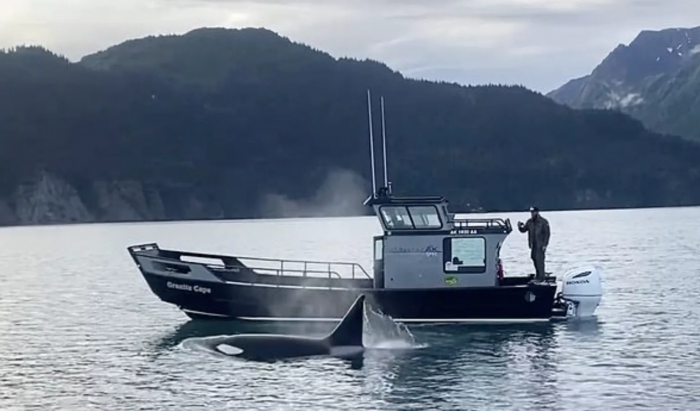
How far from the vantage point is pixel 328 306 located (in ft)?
114

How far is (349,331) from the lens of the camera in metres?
29.7

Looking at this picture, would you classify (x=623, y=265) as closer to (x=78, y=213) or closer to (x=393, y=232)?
(x=393, y=232)

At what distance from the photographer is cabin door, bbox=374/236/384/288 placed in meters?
34.3

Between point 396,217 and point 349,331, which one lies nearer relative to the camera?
Result: point 349,331

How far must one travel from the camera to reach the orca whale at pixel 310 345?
2934 centimetres

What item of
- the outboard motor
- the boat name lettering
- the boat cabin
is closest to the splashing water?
the boat cabin

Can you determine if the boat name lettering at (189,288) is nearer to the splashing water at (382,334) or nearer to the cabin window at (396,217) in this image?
the cabin window at (396,217)

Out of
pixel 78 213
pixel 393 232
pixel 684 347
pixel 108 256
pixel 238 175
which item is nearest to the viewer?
pixel 684 347

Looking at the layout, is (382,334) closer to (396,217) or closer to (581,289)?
(396,217)

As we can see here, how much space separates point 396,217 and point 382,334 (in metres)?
4.22

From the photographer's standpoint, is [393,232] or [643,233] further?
[643,233]

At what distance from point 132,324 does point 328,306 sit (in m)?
8.50

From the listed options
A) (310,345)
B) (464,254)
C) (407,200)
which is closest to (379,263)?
(407,200)

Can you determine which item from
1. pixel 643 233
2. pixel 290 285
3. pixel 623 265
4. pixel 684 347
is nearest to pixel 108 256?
pixel 623 265
